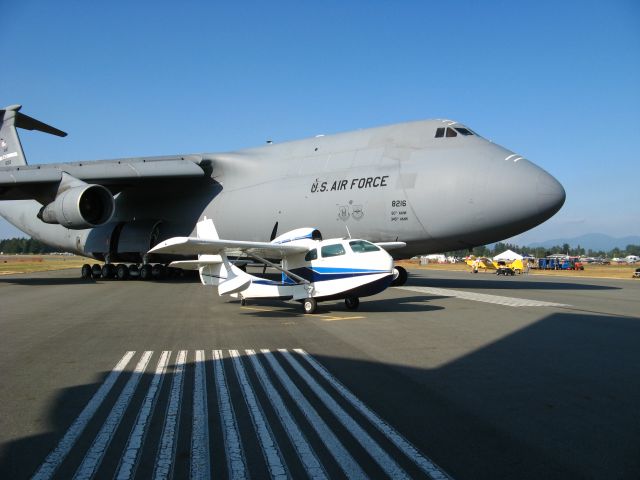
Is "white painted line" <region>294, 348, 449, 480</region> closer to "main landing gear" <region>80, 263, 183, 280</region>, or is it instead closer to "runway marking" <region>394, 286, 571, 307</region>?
"runway marking" <region>394, 286, 571, 307</region>

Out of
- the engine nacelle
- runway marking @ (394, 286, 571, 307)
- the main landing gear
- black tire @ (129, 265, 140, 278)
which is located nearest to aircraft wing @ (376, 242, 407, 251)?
runway marking @ (394, 286, 571, 307)

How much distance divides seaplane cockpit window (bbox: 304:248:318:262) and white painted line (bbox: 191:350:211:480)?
23.7ft

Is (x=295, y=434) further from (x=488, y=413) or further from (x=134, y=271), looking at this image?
(x=134, y=271)

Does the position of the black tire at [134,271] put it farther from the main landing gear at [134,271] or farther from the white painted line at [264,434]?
the white painted line at [264,434]

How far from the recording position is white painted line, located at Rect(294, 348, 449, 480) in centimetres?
369

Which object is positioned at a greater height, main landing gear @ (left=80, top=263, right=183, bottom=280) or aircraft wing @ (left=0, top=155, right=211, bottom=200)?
aircraft wing @ (left=0, top=155, right=211, bottom=200)

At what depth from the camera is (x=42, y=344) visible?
29.0 feet

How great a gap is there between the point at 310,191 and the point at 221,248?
6740 millimetres

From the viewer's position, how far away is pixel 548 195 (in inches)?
608

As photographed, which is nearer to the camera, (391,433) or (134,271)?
(391,433)

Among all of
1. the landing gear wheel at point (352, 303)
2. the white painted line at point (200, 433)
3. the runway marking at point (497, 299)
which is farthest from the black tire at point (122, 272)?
the white painted line at point (200, 433)

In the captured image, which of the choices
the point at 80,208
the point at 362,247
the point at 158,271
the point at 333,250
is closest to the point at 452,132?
the point at 362,247

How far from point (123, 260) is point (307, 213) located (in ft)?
38.7

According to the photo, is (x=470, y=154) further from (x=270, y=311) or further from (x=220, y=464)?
(x=220, y=464)
